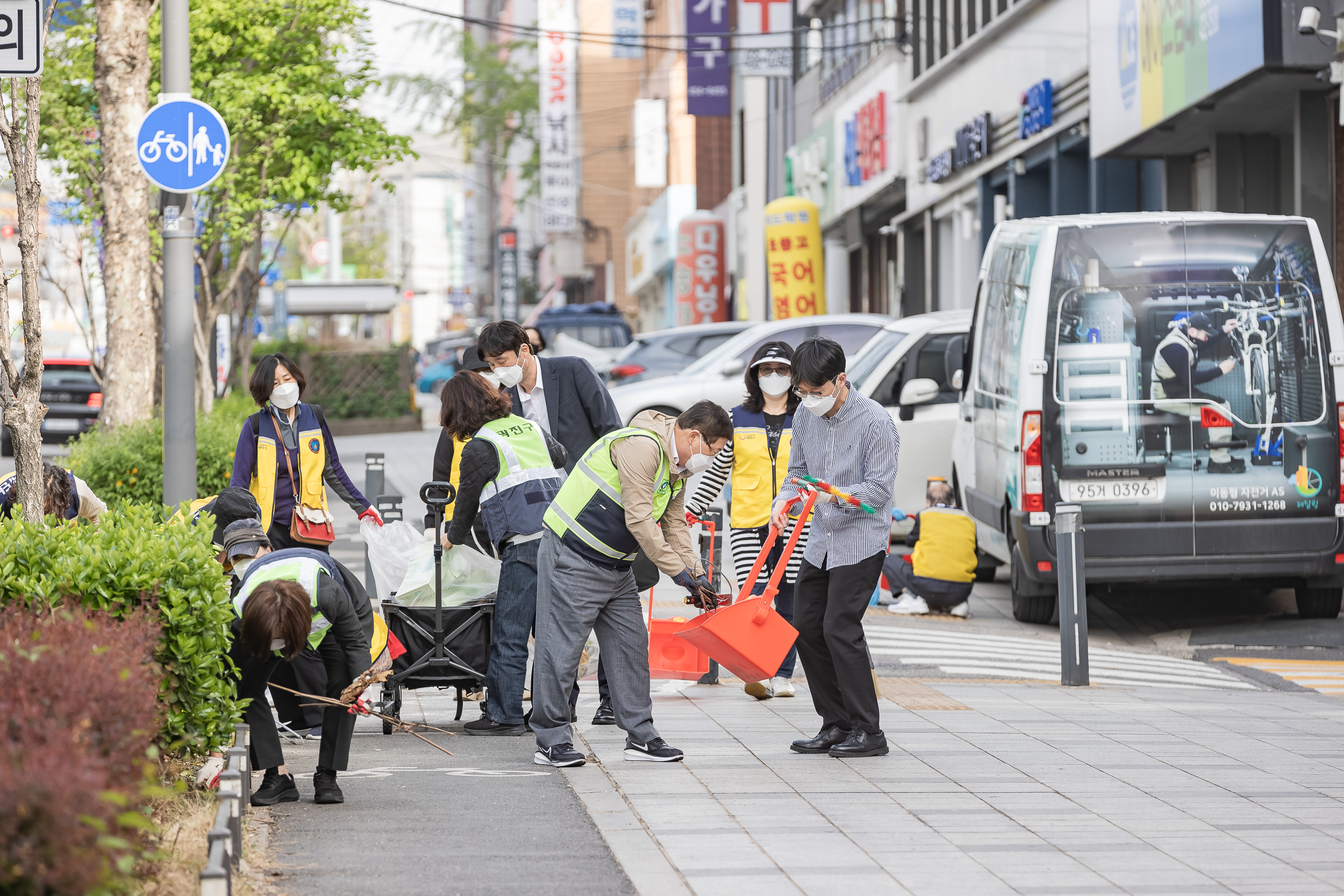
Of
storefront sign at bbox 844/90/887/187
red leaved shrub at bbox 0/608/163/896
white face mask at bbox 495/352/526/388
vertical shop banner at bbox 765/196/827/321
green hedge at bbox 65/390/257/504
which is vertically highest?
storefront sign at bbox 844/90/887/187

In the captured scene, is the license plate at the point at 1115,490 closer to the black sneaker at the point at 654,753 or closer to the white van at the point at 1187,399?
the white van at the point at 1187,399

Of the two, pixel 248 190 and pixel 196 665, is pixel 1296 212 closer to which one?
pixel 248 190

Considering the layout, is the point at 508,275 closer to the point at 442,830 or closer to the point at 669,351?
the point at 669,351

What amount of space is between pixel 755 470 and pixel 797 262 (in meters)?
22.4

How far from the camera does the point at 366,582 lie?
38.5 feet

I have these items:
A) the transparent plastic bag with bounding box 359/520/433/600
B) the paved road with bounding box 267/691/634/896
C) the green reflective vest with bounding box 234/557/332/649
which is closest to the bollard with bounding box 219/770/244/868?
the paved road with bounding box 267/691/634/896

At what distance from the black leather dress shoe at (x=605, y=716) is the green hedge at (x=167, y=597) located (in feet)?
8.56

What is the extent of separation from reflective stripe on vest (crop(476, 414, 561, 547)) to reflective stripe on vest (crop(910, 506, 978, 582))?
16.5 feet

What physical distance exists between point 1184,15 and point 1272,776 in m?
9.21

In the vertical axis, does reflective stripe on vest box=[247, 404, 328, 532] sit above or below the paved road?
above

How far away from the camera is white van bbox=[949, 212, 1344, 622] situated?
11.1 m

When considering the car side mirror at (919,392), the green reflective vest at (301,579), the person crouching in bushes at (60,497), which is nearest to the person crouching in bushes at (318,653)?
the green reflective vest at (301,579)

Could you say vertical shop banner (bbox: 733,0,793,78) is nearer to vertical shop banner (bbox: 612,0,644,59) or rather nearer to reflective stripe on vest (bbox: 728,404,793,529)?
reflective stripe on vest (bbox: 728,404,793,529)

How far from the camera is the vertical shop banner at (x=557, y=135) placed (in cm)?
6081
